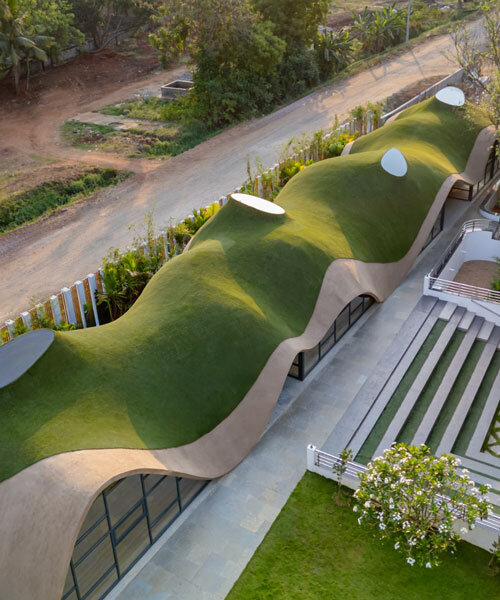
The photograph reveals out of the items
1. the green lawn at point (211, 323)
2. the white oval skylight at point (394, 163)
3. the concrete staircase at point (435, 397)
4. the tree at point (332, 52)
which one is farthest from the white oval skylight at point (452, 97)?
the tree at point (332, 52)

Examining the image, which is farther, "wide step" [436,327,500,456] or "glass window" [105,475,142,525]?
"wide step" [436,327,500,456]

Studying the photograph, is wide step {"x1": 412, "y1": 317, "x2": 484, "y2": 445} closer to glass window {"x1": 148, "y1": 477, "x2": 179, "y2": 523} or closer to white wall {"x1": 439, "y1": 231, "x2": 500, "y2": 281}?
white wall {"x1": 439, "y1": 231, "x2": 500, "y2": 281}

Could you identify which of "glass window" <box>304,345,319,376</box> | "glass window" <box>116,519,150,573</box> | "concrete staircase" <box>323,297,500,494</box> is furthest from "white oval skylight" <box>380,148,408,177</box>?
"glass window" <box>116,519,150,573</box>

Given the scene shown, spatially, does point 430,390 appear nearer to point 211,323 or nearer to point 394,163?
point 211,323

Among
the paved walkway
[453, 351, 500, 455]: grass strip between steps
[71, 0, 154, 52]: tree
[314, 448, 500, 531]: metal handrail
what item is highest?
[71, 0, 154, 52]: tree

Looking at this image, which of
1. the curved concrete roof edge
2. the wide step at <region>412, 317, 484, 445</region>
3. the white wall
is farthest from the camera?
the white wall

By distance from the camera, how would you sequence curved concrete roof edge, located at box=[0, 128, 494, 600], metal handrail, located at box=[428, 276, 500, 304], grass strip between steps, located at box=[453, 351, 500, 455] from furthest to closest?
metal handrail, located at box=[428, 276, 500, 304] < grass strip between steps, located at box=[453, 351, 500, 455] < curved concrete roof edge, located at box=[0, 128, 494, 600]

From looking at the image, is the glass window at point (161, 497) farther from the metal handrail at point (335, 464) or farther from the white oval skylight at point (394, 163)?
the white oval skylight at point (394, 163)
